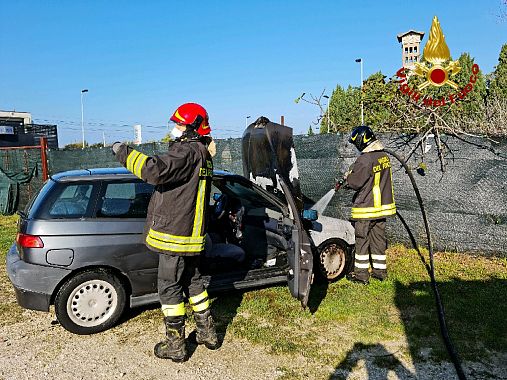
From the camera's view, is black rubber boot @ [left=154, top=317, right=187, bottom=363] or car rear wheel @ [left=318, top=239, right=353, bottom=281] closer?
black rubber boot @ [left=154, top=317, right=187, bottom=363]

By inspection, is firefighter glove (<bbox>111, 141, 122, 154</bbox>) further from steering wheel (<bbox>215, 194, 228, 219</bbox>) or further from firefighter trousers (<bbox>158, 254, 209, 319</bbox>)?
steering wheel (<bbox>215, 194, 228, 219</bbox>)

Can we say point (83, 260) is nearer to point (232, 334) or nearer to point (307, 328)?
point (232, 334)

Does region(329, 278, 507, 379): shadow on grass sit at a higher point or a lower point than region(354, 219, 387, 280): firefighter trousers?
lower

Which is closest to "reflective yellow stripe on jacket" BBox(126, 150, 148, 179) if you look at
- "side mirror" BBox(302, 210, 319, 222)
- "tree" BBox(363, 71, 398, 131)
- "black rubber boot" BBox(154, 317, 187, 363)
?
"black rubber boot" BBox(154, 317, 187, 363)

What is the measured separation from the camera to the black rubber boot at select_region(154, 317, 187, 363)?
3.45m

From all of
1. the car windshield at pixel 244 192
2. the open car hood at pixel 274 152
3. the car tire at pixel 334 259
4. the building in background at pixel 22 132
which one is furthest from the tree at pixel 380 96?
the building in background at pixel 22 132

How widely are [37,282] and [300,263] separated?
7.71 feet

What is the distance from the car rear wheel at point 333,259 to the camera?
5.13 meters

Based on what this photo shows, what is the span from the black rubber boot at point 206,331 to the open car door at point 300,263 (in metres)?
0.84

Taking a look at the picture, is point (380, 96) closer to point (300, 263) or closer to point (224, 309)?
point (300, 263)

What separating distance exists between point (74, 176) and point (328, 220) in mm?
2924

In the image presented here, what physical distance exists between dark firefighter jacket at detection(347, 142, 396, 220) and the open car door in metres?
1.50

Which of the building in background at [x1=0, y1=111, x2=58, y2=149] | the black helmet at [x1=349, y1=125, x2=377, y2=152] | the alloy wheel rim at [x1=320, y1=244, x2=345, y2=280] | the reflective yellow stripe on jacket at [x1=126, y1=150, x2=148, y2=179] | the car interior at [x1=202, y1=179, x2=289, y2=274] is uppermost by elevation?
the building in background at [x1=0, y1=111, x2=58, y2=149]

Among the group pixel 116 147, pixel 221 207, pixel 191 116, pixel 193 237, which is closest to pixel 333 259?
pixel 221 207
